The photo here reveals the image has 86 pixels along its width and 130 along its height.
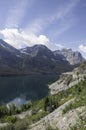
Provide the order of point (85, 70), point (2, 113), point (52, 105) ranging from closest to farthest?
point (52, 105), point (2, 113), point (85, 70)

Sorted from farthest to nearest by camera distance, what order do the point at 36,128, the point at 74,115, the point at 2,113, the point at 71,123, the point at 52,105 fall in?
the point at 2,113 < the point at 52,105 < the point at 36,128 < the point at 74,115 < the point at 71,123

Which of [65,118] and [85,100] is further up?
[85,100]

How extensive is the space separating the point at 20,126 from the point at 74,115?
6041 millimetres

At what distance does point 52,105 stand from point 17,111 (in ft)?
58.5

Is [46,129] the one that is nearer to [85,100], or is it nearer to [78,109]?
[78,109]

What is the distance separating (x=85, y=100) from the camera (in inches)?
837

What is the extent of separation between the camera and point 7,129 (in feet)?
72.9

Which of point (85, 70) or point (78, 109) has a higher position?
point (85, 70)

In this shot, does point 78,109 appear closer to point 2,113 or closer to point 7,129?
point 7,129

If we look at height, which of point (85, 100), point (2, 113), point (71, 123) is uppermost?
point (85, 100)

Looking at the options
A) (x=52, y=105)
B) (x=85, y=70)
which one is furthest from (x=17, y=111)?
(x=85, y=70)

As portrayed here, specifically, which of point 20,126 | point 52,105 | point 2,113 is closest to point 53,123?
point 20,126

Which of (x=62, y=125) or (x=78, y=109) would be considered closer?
(x=62, y=125)

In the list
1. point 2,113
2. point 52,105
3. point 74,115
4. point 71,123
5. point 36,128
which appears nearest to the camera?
point 71,123
